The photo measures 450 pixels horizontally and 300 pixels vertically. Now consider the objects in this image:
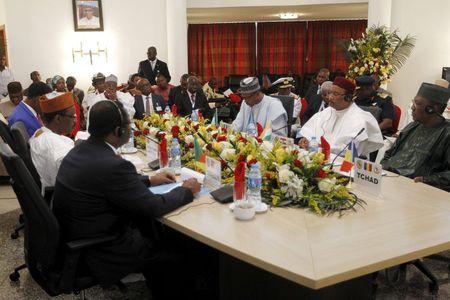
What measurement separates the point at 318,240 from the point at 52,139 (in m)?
1.71

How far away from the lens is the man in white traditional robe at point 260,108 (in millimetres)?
4082

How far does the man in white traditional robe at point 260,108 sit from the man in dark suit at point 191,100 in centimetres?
177

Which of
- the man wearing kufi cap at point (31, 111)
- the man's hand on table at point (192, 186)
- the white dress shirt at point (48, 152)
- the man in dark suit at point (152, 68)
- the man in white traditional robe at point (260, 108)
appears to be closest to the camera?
the man's hand on table at point (192, 186)

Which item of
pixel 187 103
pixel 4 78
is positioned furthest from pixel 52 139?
pixel 4 78

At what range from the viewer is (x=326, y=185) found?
2166 millimetres

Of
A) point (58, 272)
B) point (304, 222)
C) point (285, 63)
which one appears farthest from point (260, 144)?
point (285, 63)

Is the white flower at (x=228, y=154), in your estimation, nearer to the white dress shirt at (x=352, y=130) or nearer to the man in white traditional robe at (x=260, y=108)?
the white dress shirt at (x=352, y=130)

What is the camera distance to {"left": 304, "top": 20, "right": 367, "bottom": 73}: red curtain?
43.5 feet

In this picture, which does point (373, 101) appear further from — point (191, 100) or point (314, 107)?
→ point (191, 100)

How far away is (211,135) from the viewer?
3.19 metres

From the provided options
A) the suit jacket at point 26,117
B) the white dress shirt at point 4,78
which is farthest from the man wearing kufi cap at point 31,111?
the white dress shirt at point 4,78

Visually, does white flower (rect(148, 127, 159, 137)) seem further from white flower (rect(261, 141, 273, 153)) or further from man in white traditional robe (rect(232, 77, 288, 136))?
white flower (rect(261, 141, 273, 153))

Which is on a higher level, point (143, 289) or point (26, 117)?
point (26, 117)

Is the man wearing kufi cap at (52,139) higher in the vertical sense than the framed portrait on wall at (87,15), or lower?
lower
